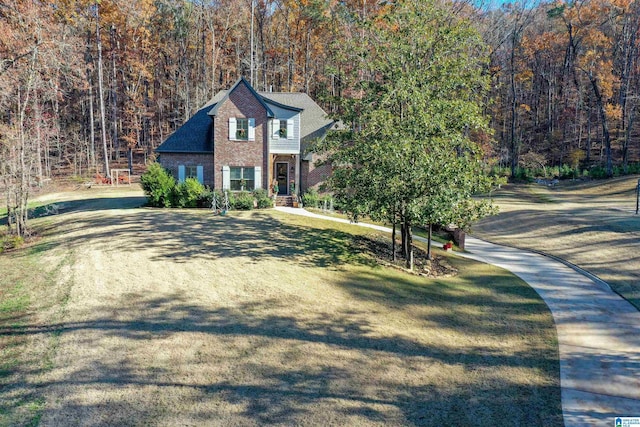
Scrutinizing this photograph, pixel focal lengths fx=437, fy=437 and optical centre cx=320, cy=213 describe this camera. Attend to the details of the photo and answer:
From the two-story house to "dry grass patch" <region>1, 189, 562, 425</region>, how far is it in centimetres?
1183

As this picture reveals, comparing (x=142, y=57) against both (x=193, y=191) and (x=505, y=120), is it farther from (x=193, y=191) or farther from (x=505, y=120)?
(x=505, y=120)

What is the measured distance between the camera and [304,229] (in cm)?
2134

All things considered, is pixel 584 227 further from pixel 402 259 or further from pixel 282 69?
pixel 282 69

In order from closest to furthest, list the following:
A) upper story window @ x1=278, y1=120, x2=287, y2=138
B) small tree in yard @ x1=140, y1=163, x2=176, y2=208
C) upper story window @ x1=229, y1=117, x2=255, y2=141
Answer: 1. small tree in yard @ x1=140, y1=163, x2=176, y2=208
2. upper story window @ x1=229, y1=117, x2=255, y2=141
3. upper story window @ x1=278, y1=120, x2=287, y2=138

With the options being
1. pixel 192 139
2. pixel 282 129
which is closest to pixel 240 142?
pixel 282 129

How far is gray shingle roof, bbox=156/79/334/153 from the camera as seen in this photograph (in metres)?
29.5

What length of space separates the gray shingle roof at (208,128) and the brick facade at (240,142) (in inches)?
23.9

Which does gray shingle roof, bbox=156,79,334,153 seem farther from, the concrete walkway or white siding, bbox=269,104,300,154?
the concrete walkway

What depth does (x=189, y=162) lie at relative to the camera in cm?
2970

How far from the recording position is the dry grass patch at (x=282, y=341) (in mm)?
8141

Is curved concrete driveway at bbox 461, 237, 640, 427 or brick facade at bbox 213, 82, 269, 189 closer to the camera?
curved concrete driveway at bbox 461, 237, 640, 427

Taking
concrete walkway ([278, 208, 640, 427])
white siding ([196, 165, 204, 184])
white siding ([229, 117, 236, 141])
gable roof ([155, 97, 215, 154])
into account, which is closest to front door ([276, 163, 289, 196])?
white siding ([229, 117, 236, 141])

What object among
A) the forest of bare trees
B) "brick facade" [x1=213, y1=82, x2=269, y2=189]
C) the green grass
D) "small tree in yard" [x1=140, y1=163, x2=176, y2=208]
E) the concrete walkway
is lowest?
the concrete walkway

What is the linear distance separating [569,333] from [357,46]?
12615mm
